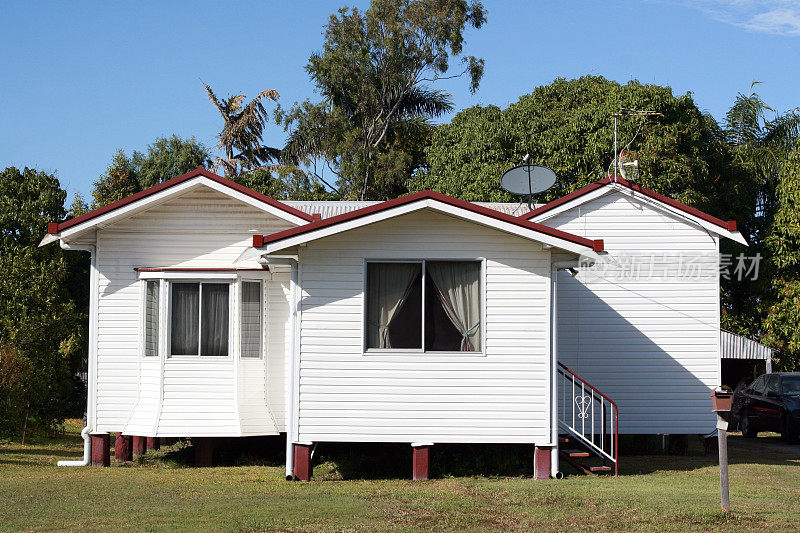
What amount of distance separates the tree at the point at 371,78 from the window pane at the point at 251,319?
852 inches

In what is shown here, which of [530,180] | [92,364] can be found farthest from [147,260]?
[530,180]

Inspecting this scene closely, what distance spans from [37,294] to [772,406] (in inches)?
654

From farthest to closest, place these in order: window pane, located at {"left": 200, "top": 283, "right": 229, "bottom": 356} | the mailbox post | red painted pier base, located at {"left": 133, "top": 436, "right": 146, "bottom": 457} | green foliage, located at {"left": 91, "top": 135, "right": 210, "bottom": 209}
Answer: green foliage, located at {"left": 91, "top": 135, "right": 210, "bottom": 209}, red painted pier base, located at {"left": 133, "top": 436, "right": 146, "bottom": 457}, window pane, located at {"left": 200, "top": 283, "right": 229, "bottom": 356}, the mailbox post

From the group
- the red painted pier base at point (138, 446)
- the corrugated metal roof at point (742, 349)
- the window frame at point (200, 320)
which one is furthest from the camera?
the corrugated metal roof at point (742, 349)

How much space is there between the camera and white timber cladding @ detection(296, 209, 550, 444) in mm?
12617

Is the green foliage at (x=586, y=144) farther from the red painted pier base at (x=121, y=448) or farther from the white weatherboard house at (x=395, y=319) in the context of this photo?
the red painted pier base at (x=121, y=448)

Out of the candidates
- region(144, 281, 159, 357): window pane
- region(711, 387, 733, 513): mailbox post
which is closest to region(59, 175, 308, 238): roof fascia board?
region(144, 281, 159, 357): window pane

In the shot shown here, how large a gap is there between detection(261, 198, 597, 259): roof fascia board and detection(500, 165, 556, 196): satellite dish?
207 inches

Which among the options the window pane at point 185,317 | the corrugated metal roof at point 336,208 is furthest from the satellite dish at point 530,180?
the window pane at point 185,317

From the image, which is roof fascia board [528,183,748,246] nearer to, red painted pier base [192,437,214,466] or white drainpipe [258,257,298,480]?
white drainpipe [258,257,298,480]

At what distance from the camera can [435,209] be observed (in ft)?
41.0

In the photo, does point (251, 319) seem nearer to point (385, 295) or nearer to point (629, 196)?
point (385, 295)

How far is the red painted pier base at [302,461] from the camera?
12555mm

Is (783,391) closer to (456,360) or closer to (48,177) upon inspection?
(456,360)
